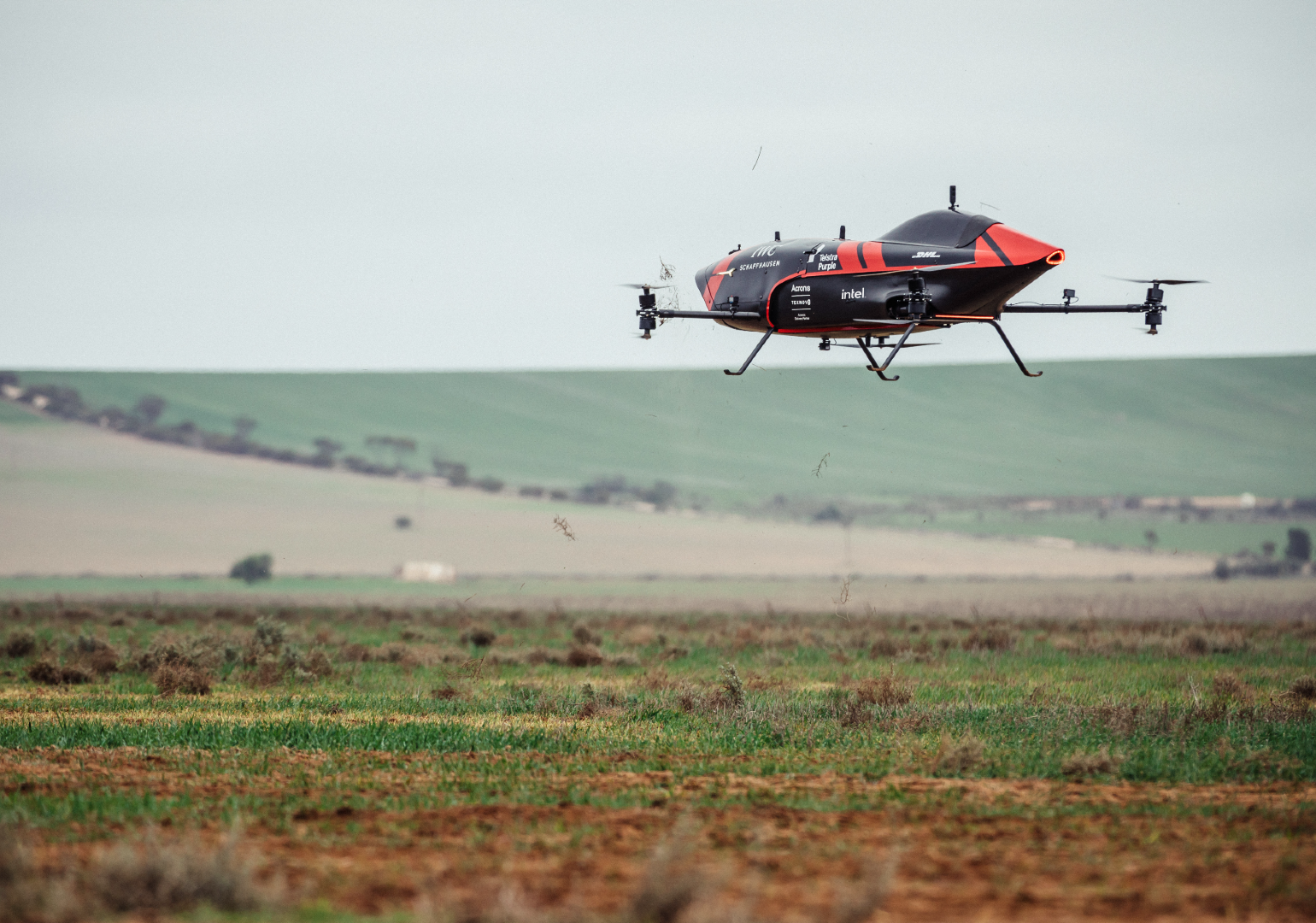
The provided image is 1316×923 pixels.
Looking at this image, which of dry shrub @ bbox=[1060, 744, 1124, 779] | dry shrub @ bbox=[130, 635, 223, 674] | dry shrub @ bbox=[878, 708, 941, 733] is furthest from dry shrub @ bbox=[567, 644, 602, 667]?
dry shrub @ bbox=[1060, 744, 1124, 779]

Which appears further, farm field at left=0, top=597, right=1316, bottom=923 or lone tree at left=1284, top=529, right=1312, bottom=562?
lone tree at left=1284, top=529, right=1312, bottom=562

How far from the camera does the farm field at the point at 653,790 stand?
32.0 ft

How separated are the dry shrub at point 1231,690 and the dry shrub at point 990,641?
10.8m

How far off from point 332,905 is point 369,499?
123077mm

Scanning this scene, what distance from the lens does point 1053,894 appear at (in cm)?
1002

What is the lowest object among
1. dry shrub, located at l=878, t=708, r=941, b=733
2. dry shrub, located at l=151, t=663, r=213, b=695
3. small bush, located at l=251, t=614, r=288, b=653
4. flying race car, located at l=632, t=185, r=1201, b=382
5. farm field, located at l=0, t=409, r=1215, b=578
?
farm field, located at l=0, t=409, r=1215, b=578

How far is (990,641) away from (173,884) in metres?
31.8

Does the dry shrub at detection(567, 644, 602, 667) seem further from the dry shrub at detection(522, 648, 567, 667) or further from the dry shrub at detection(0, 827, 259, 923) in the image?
the dry shrub at detection(0, 827, 259, 923)

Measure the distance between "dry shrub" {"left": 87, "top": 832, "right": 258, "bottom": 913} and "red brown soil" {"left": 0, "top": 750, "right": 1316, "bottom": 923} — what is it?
38 cm

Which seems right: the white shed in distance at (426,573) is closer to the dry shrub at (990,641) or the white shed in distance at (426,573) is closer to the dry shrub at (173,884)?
the dry shrub at (990,641)

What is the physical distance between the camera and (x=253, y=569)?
106625 mm

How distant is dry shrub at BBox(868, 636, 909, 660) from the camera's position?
35.0 metres

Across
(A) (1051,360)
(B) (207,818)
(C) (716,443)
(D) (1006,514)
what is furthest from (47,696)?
(A) (1051,360)

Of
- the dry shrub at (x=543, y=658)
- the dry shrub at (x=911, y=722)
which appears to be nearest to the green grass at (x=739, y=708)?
the dry shrub at (x=911, y=722)
